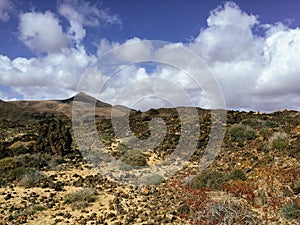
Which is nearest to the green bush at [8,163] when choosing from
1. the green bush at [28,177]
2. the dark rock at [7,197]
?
the green bush at [28,177]

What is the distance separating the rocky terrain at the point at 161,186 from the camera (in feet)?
37.2

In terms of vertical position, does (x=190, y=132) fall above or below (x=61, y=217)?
above

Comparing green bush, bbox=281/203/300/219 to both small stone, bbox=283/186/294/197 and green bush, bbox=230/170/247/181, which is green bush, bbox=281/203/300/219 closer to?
small stone, bbox=283/186/294/197

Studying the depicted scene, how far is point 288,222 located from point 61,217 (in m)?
7.57

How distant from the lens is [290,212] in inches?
433

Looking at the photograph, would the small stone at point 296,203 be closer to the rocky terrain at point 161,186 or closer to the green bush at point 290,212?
the rocky terrain at point 161,186

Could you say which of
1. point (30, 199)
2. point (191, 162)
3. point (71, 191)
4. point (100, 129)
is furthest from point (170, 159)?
point (100, 129)

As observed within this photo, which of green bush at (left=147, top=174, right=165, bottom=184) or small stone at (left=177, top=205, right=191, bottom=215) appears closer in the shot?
small stone at (left=177, top=205, right=191, bottom=215)

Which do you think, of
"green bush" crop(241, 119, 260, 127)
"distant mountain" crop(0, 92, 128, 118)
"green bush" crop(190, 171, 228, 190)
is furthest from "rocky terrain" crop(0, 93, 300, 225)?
"distant mountain" crop(0, 92, 128, 118)

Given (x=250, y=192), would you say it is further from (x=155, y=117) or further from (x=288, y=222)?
(x=155, y=117)

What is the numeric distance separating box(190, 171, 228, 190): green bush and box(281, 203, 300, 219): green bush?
121 inches

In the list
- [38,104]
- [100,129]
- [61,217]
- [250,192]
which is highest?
[38,104]

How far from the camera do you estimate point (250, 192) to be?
42.8 ft

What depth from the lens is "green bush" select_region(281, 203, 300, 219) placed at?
10.9 m
